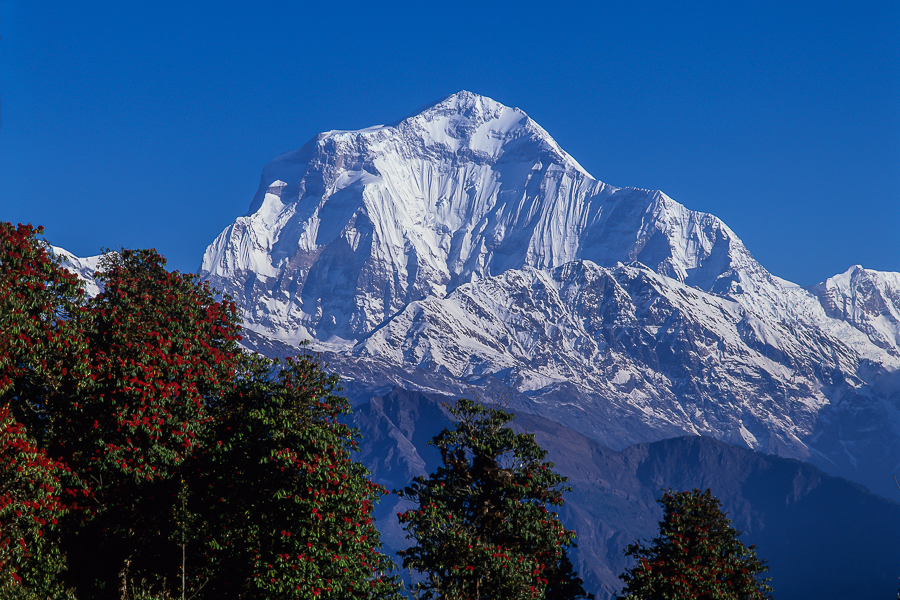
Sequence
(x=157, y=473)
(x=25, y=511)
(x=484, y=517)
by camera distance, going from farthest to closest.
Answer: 1. (x=484, y=517)
2. (x=157, y=473)
3. (x=25, y=511)

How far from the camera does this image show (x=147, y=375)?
36625 millimetres

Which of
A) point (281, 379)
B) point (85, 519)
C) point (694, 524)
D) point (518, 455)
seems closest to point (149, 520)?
point (85, 519)

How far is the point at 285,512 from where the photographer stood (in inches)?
1428

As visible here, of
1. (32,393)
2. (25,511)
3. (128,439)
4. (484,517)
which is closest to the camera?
(25,511)

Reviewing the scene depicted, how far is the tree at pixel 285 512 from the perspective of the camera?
35281 millimetres

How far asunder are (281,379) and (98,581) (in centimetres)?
1108

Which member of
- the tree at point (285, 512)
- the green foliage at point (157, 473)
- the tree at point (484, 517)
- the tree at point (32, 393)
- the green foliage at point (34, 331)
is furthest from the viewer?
the tree at point (484, 517)

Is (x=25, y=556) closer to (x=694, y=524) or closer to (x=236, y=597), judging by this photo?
(x=236, y=597)

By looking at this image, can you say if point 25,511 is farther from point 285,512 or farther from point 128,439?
point 285,512

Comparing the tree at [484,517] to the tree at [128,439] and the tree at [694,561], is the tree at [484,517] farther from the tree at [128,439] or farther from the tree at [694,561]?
the tree at [128,439]

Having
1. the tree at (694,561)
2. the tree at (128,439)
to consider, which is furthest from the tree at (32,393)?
the tree at (694,561)

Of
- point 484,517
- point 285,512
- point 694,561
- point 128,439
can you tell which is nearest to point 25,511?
point 128,439

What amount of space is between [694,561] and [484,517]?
11.5m

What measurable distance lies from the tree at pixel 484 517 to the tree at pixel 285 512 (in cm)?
225
